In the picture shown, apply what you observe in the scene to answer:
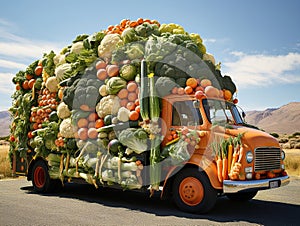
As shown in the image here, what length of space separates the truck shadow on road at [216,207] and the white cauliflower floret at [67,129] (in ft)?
5.75

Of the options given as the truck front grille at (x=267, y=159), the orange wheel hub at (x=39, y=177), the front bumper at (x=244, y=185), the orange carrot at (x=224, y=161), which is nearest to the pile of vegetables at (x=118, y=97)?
the orange wheel hub at (x=39, y=177)

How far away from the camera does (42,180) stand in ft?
36.7

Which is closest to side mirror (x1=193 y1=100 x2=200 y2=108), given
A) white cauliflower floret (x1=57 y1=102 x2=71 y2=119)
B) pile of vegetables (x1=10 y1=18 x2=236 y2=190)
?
pile of vegetables (x1=10 y1=18 x2=236 y2=190)

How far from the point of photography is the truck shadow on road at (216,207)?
7530 millimetres

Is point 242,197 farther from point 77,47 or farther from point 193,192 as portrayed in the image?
point 77,47

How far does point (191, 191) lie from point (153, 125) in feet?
5.30

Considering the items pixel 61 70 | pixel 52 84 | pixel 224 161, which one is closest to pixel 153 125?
pixel 224 161

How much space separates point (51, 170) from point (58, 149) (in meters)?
0.75

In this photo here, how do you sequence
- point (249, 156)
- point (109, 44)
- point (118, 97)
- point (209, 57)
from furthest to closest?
point (109, 44)
point (209, 57)
point (118, 97)
point (249, 156)

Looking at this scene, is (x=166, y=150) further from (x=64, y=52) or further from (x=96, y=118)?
(x=64, y=52)

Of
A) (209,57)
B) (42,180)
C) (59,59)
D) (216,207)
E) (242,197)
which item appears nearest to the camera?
(216,207)

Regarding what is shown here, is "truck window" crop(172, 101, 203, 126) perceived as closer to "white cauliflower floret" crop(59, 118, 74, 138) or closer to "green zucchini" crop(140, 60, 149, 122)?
"green zucchini" crop(140, 60, 149, 122)

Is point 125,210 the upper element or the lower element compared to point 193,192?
lower

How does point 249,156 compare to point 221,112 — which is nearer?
point 249,156
